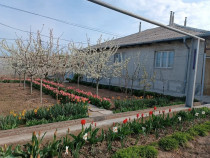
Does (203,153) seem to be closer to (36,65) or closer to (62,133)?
(62,133)

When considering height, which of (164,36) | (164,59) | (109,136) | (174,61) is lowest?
(109,136)

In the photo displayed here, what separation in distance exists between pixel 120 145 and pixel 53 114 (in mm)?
2205

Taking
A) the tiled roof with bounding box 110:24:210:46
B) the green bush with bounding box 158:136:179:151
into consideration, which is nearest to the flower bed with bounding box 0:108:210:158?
the green bush with bounding box 158:136:179:151

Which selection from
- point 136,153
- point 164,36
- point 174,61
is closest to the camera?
point 136,153

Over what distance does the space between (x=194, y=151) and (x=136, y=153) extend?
1289 millimetres

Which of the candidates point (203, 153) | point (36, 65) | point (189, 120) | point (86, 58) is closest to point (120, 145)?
point (203, 153)

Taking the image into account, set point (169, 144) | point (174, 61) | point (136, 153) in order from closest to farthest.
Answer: point (136, 153) → point (169, 144) → point (174, 61)

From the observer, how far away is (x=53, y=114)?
14.2ft

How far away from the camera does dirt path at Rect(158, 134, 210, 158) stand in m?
2.76

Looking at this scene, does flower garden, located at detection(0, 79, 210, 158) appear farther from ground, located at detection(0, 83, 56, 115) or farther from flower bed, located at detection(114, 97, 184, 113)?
ground, located at detection(0, 83, 56, 115)

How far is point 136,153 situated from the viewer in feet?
8.13

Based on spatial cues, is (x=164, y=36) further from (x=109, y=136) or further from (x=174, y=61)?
(x=109, y=136)

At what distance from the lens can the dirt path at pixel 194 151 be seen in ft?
9.05

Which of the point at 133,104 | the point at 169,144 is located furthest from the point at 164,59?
the point at 169,144
